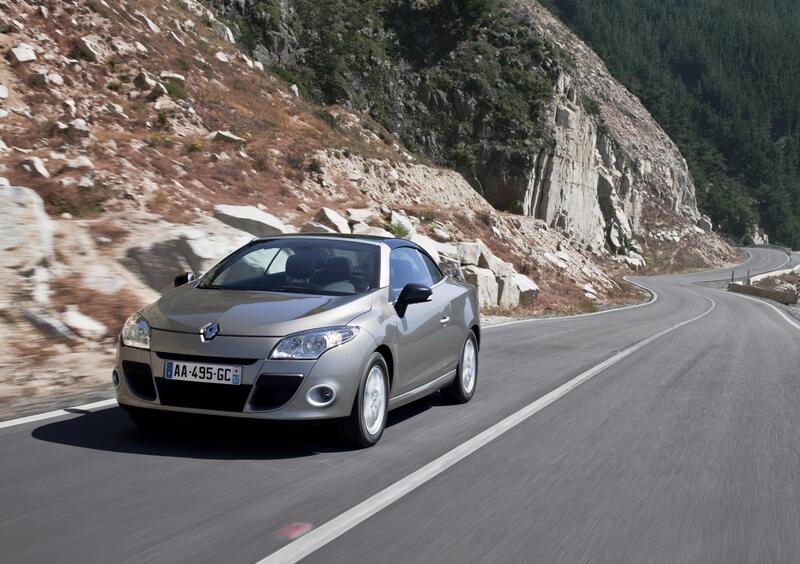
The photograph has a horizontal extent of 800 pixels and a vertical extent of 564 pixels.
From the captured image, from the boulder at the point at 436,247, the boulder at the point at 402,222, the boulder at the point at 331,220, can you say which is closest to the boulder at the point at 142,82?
the boulder at the point at 402,222

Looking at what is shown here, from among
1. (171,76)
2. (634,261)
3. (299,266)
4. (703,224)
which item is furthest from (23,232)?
(703,224)

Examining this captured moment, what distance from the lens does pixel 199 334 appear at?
17.9ft

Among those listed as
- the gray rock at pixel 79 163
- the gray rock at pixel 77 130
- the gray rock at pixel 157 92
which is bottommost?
the gray rock at pixel 79 163

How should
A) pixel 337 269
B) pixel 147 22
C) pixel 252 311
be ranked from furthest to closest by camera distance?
1. pixel 147 22
2. pixel 337 269
3. pixel 252 311

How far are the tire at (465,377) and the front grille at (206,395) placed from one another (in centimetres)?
301

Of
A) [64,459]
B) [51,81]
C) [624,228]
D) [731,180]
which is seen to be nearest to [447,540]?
[64,459]

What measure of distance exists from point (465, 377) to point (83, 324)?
481cm

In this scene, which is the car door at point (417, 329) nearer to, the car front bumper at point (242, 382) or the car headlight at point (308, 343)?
the car headlight at point (308, 343)

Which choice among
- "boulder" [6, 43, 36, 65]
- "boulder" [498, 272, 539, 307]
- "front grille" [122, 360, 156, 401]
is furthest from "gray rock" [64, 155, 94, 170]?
"front grille" [122, 360, 156, 401]

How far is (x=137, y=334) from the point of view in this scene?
5.72 meters

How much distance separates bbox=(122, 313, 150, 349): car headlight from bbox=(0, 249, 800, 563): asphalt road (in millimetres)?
674

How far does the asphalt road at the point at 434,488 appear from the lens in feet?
13.4

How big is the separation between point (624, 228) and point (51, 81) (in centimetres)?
5915

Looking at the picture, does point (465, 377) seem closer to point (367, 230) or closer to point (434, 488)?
point (434, 488)
